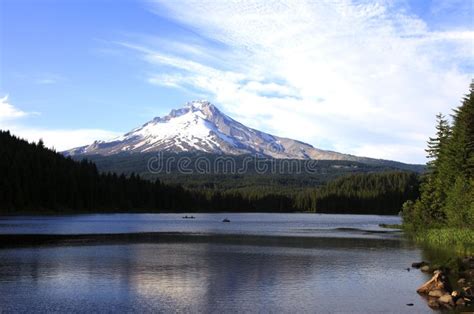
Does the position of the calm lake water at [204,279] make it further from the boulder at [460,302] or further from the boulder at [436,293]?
the boulder at [460,302]

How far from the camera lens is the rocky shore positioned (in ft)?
115

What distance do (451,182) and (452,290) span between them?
49.5m

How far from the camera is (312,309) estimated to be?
3447cm

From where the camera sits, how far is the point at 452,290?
39000 millimetres

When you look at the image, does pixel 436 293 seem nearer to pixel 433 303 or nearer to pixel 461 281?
pixel 433 303

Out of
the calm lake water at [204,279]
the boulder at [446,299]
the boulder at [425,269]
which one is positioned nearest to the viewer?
the calm lake water at [204,279]

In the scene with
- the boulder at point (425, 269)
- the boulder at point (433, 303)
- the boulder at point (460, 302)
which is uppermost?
the boulder at point (425, 269)

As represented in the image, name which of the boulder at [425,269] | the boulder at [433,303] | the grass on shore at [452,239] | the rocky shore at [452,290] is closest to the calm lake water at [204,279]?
the boulder at [433,303]

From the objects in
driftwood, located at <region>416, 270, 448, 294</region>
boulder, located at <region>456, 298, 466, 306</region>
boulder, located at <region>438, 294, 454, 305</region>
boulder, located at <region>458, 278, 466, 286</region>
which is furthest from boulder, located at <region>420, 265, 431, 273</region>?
boulder, located at <region>456, 298, 466, 306</region>

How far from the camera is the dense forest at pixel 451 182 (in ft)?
246

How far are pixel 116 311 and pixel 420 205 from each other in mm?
74015

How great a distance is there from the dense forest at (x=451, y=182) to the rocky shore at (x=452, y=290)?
20.4 meters

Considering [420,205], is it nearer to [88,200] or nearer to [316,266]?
[316,266]

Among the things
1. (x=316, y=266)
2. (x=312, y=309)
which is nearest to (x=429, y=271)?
(x=316, y=266)
